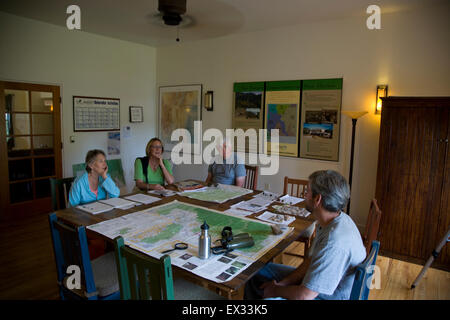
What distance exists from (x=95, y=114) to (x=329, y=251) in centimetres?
461

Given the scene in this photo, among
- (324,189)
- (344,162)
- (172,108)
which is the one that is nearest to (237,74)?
(172,108)

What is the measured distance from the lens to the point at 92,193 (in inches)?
102

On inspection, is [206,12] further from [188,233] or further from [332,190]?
[332,190]

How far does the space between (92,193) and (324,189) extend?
76.6 inches

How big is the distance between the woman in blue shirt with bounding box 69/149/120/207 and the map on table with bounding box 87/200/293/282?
610 mm

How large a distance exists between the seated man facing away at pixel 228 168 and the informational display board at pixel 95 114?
261 centimetres

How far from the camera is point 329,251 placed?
136 centimetres

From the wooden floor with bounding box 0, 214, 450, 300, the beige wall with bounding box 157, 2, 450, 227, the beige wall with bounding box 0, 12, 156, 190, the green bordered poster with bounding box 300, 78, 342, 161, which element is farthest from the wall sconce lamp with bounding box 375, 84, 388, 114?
the beige wall with bounding box 0, 12, 156, 190

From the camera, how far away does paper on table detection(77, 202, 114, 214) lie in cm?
222

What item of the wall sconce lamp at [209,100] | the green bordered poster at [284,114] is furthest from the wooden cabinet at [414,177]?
the wall sconce lamp at [209,100]

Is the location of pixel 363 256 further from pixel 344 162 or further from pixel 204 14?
pixel 204 14

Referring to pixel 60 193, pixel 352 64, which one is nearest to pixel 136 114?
pixel 60 193

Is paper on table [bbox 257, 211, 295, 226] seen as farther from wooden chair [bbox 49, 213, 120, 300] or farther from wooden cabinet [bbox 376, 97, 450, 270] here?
wooden cabinet [bbox 376, 97, 450, 270]

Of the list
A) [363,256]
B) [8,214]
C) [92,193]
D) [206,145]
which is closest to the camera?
[363,256]
